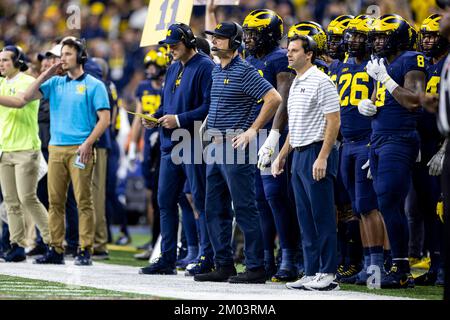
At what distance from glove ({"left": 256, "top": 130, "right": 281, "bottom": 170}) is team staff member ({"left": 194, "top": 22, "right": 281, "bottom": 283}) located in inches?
5.0

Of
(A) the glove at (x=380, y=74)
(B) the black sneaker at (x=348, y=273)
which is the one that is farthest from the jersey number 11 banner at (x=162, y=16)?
(B) the black sneaker at (x=348, y=273)

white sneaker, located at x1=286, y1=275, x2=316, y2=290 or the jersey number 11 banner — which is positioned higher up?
the jersey number 11 banner

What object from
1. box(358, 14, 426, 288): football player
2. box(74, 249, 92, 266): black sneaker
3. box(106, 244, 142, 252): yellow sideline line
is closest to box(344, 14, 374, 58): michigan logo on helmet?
box(358, 14, 426, 288): football player

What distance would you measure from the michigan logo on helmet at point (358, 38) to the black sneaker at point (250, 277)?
2.17 metres

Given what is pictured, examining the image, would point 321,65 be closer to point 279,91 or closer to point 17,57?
point 279,91

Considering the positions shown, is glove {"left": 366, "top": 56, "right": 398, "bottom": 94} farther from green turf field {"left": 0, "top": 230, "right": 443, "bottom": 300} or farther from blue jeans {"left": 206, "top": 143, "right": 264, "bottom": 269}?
green turf field {"left": 0, "top": 230, "right": 443, "bottom": 300}

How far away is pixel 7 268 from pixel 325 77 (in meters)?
3.86

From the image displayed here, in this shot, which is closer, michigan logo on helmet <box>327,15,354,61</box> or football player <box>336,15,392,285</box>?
football player <box>336,15,392,285</box>

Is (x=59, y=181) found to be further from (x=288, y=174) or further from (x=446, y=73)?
(x=446, y=73)

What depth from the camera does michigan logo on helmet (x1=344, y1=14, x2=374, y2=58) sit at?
956 cm

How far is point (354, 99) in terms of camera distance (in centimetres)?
956

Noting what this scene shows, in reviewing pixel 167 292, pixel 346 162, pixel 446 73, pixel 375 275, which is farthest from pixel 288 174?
pixel 446 73

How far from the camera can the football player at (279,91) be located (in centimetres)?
970

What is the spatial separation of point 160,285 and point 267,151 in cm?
141
